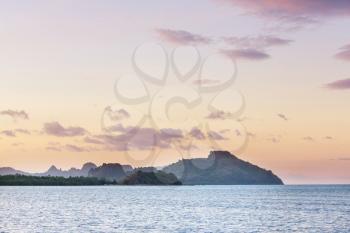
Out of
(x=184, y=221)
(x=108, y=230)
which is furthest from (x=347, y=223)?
(x=108, y=230)

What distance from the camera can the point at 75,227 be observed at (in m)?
96.2

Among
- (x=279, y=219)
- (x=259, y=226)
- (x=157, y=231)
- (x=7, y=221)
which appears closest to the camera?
(x=157, y=231)

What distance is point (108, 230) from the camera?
91.6 meters

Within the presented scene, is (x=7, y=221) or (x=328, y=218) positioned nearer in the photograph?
(x=7, y=221)

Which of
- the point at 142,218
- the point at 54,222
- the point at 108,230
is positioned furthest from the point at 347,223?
the point at 54,222

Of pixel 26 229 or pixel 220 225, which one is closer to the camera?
pixel 26 229

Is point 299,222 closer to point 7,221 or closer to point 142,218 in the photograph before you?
point 142,218

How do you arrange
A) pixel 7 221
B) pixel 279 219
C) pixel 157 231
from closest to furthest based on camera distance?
pixel 157 231
pixel 7 221
pixel 279 219

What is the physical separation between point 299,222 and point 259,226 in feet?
42.5

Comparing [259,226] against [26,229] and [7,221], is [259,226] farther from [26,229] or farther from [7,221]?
[7,221]

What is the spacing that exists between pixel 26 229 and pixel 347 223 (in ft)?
187

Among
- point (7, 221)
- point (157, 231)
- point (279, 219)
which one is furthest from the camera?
point (279, 219)

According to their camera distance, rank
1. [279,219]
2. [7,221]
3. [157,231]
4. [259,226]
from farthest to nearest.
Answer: [279,219] → [7,221] → [259,226] → [157,231]

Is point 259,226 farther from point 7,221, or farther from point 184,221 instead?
point 7,221
